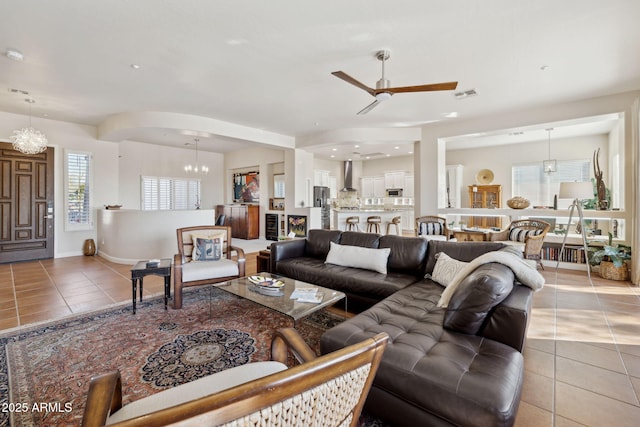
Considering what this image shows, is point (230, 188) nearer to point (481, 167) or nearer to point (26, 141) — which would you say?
point (26, 141)

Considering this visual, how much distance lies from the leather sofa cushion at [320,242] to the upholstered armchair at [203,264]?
0.98 metres

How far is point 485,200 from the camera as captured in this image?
870 cm

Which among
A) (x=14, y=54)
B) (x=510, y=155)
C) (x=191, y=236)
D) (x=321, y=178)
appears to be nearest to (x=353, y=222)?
(x=321, y=178)

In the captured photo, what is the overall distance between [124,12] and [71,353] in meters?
2.91

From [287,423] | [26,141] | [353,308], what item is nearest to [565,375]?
[353,308]

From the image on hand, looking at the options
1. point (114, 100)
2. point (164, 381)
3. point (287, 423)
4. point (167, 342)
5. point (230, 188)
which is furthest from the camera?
point (230, 188)

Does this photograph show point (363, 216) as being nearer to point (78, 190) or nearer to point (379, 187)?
point (379, 187)

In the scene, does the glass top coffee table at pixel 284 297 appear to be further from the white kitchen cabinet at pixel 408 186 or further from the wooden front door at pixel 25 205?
the white kitchen cabinet at pixel 408 186

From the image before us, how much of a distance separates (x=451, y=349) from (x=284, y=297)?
4.67 ft

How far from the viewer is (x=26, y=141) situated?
4.82 m

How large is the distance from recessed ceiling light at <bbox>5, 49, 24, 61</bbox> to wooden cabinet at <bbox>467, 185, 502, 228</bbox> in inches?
387

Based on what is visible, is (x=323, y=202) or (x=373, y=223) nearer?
(x=373, y=223)

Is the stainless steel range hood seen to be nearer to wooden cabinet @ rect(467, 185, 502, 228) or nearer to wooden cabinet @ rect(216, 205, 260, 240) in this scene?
wooden cabinet @ rect(216, 205, 260, 240)

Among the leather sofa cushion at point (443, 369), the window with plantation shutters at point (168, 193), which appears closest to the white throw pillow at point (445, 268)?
the leather sofa cushion at point (443, 369)
